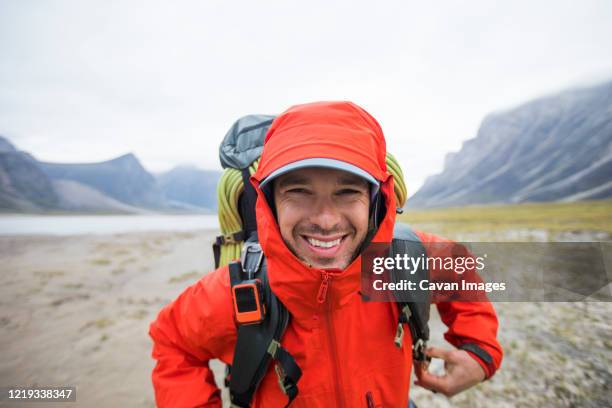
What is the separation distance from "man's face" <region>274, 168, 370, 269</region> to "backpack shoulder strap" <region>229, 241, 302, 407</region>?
50 centimetres

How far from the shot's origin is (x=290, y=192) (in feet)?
6.52

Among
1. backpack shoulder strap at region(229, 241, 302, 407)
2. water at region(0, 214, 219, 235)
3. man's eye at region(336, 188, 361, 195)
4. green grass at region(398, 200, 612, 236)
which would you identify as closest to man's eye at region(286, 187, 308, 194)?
man's eye at region(336, 188, 361, 195)

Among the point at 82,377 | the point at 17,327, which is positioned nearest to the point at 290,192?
the point at 82,377

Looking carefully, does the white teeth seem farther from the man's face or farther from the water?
the water

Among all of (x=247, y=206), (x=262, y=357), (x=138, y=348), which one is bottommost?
(x=138, y=348)

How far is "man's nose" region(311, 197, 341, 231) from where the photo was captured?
73.8 inches

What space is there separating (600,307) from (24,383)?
13.6m

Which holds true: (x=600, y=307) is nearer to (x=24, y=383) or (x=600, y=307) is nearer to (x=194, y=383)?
(x=194, y=383)

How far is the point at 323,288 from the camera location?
1940mm

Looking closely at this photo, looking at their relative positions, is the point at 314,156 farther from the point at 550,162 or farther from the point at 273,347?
the point at 550,162

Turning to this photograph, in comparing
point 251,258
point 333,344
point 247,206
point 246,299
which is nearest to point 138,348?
point 247,206

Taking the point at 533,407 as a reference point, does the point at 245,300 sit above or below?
above

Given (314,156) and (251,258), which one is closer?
(314,156)

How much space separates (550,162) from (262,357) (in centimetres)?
20481
